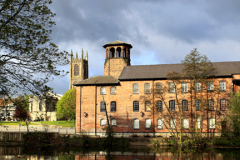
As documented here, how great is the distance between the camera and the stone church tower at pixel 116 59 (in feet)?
132

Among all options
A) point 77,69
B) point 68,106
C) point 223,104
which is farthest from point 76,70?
point 223,104

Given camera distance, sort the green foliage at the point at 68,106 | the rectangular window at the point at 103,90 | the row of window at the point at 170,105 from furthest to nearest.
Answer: the green foliage at the point at 68,106
the rectangular window at the point at 103,90
the row of window at the point at 170,105

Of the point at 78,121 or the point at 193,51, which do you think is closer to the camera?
the point at 193,51

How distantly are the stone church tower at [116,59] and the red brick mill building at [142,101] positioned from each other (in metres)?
2.33

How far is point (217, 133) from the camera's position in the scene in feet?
107

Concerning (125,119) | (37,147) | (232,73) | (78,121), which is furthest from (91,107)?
(232,73)

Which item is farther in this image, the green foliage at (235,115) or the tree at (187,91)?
the tree at (187,91)

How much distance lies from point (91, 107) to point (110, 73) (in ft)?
22.2

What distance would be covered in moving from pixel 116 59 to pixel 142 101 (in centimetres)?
893

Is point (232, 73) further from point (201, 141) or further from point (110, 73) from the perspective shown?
point (110, 73)

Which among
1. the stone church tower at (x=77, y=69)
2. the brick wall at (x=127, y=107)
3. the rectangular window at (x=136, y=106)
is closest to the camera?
the brick wall at (x=127, y=107)

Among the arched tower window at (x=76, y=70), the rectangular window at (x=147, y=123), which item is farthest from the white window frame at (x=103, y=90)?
the arched tower window at (x=76, y=70)

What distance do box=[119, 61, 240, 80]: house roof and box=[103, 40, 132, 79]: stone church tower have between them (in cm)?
203

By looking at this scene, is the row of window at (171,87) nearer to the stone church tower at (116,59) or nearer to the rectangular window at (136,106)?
the rectangular window at (136,106)
